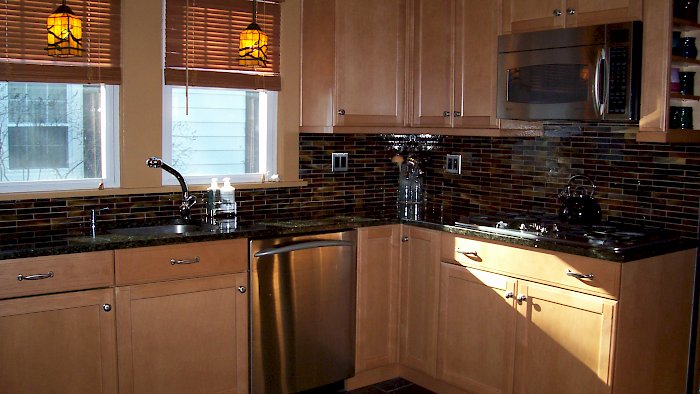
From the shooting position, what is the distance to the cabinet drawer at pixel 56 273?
274cm

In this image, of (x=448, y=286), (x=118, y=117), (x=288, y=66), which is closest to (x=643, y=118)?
(x=448, y=286)

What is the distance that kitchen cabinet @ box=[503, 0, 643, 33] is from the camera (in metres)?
3.13

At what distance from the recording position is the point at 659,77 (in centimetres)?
305

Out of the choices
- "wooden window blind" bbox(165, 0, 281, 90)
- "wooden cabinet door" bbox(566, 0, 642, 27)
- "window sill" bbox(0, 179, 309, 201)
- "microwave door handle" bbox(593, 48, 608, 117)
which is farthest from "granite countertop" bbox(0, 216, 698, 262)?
"wooden cabinet door" bbox(566, 0, 642, 27)

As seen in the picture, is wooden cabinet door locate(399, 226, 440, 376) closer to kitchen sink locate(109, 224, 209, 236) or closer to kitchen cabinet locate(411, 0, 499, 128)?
kitchen cabinet locate(411, 0, 499, 128)

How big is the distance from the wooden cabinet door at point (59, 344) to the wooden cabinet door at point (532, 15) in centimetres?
219

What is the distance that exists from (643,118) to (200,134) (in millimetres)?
2090

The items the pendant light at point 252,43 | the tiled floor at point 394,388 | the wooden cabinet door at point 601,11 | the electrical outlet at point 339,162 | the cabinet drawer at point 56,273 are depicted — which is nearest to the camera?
the cabinet drawer at point 56,273

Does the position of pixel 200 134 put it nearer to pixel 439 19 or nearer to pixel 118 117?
pixel 118 117

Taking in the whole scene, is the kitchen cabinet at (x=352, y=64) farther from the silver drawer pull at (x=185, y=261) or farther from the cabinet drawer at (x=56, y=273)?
the cabinet drawer at (x=56, y=273)

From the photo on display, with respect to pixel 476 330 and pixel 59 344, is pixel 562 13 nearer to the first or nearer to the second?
pixel 476 330

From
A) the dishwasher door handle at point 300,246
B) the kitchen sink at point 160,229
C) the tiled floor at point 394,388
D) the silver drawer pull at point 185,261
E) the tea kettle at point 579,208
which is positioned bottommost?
the tiled floor at point 394,388

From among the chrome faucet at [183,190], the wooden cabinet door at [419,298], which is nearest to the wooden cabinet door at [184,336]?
the chrome faucet at [183,190]

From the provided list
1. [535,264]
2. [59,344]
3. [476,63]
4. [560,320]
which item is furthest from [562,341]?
[59,344]
